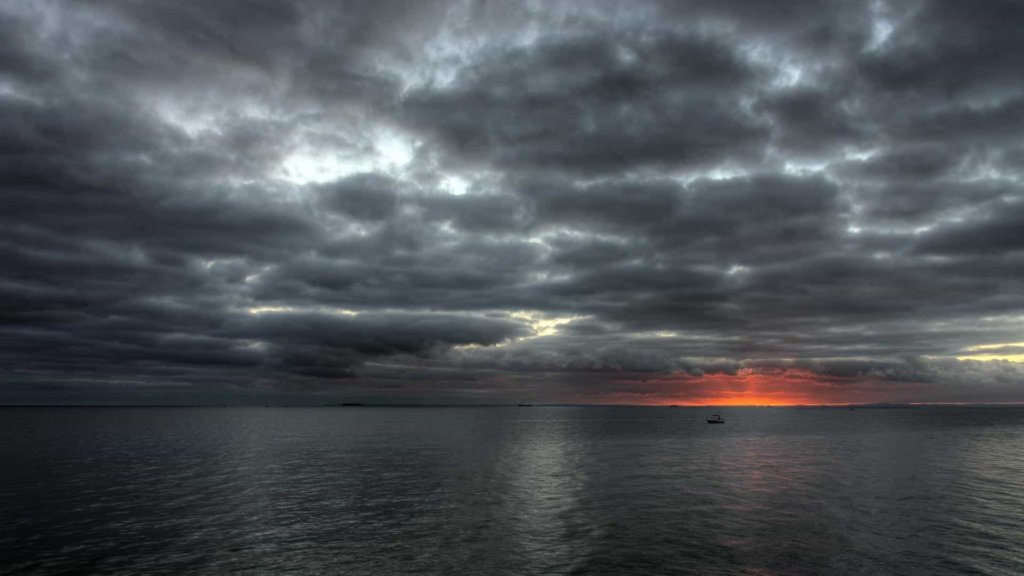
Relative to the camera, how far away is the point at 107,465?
9788 cm

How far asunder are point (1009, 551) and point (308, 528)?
2105 inches

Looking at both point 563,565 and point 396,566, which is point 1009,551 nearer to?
point 563,565

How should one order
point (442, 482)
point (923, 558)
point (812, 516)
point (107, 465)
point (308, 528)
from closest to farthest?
point (923, 558) < point (308, 528) < point (812, 516) < point (442, 482) < point (107, 465)

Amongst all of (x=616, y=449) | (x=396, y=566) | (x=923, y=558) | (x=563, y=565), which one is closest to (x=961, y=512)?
(x=923, y=558)

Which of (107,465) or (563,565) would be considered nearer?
(563,565)

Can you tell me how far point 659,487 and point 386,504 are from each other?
3239 centimetres

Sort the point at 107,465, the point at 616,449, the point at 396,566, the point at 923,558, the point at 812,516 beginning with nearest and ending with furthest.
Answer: the point at 396,566
the point at 923,558
the point at 812,516
the point at 107,465
the point at 616,449

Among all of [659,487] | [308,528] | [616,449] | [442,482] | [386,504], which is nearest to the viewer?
[308,528]

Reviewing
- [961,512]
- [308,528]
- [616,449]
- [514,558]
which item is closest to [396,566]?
[514,558]

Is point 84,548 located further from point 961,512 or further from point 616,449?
point 616,449

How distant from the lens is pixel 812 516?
183 feet

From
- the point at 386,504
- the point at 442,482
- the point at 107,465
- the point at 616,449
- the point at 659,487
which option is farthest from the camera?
the point at 616,449

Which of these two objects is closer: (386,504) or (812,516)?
(812,516)

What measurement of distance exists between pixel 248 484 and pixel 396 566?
44.8 metres
